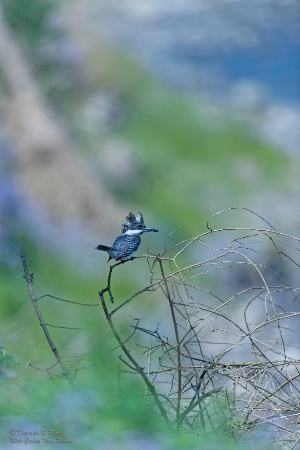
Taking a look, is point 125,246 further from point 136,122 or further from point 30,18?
point 30,18

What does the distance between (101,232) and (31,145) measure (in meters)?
0.40

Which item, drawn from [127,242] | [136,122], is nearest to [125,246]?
[127,242]

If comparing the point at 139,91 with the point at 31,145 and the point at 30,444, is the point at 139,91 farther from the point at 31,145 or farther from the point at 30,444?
the point at 30,444

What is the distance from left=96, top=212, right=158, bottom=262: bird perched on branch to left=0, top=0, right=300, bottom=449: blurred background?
891 mm

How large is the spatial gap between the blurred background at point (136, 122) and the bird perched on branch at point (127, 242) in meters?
0.89

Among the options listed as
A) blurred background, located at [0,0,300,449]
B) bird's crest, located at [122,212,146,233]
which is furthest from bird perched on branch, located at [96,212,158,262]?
blurred background, located at [0,0,300,449]

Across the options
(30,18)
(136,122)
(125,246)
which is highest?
(30,18)

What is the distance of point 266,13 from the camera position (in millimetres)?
3076

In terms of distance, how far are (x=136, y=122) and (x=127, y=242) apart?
121cm

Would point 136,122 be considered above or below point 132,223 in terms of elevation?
above

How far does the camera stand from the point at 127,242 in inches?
73.4

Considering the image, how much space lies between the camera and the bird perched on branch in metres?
1.84

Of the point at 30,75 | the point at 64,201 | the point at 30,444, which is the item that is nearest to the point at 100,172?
the point at 64,201

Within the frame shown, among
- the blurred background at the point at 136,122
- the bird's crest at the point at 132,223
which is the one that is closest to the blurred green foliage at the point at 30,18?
the blurred background at the point at 136,122
